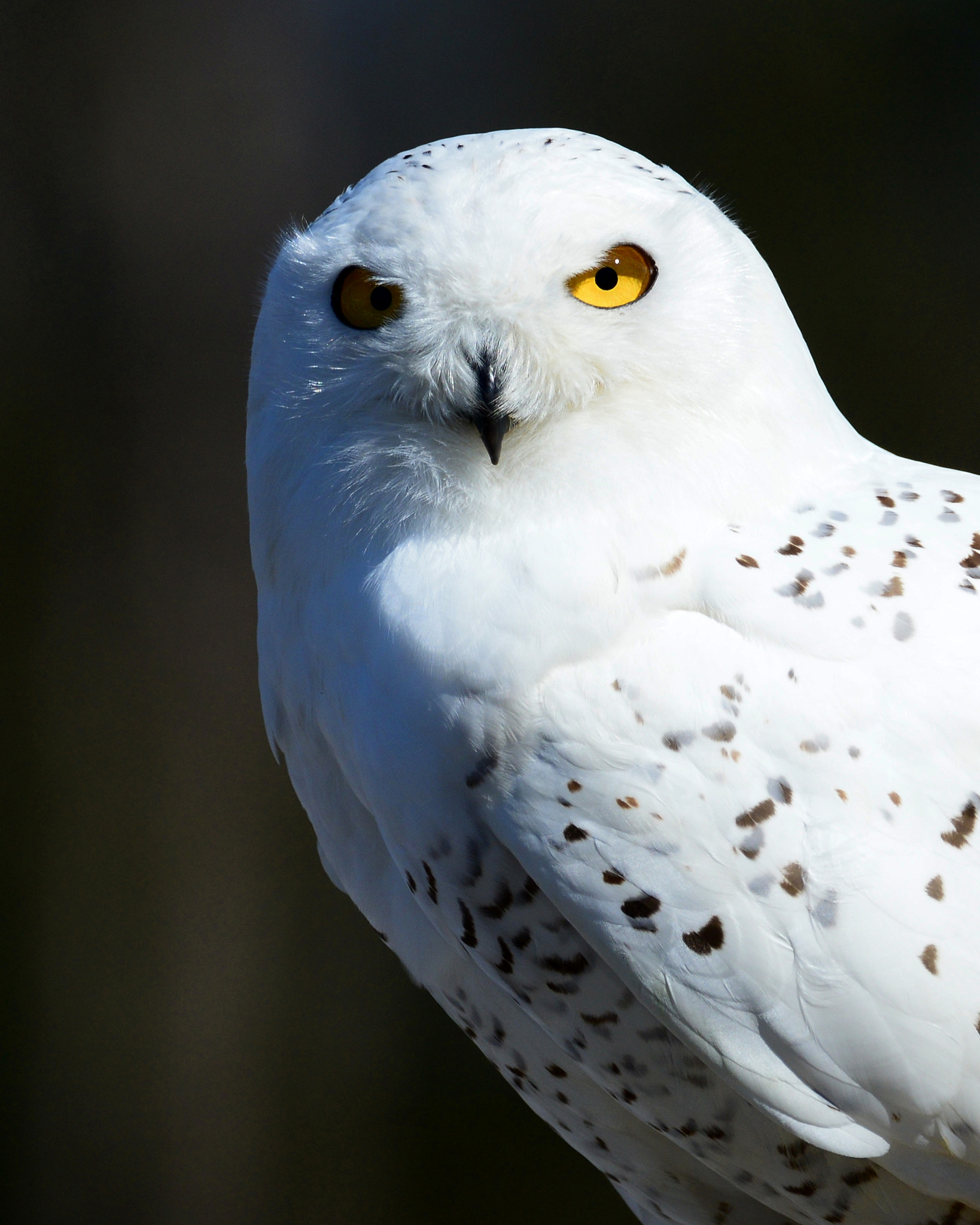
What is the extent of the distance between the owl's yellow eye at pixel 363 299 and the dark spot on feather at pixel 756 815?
1.49ft

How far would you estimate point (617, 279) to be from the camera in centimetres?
86

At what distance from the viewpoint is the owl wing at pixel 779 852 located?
77 centimetres

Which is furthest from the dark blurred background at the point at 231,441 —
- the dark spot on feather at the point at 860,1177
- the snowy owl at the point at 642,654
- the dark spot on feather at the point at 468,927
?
the dark spot on feather at the point at 860,1177

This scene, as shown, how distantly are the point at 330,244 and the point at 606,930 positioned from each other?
56 cm

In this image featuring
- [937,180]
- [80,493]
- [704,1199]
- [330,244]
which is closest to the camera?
[330,244]

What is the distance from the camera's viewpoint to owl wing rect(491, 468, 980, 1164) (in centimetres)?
77

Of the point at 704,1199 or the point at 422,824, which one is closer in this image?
the point at 422,824

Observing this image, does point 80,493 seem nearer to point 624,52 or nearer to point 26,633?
point 26,633

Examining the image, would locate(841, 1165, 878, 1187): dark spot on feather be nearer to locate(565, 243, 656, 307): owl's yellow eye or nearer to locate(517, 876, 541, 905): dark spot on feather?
locate(517, 876, 541, 905): dark spot on feather

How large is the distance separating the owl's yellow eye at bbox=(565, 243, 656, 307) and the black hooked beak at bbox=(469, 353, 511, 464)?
0.09m

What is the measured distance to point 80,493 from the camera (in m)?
2.10

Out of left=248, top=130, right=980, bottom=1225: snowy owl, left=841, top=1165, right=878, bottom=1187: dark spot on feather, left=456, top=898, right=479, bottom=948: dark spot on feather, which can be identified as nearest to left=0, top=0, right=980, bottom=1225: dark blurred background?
left=248, top=130, right=980, bottom=1225: snowy owl

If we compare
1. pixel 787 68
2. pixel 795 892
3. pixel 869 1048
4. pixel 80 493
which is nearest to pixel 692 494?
pixel 795 892

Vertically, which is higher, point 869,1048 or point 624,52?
point 624,52
